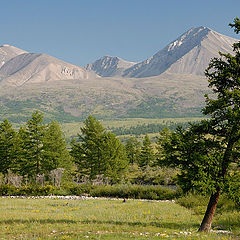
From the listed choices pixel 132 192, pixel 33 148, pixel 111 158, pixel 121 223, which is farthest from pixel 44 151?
pixel 121 223

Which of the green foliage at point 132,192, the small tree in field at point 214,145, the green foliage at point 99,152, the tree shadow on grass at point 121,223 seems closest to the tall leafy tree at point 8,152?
the green foliage at point 99,152

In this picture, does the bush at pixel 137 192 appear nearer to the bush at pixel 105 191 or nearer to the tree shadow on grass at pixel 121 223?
the bush at pixel 105 191

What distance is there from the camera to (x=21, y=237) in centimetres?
1409

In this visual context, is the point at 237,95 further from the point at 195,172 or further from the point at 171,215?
the point at 171,215

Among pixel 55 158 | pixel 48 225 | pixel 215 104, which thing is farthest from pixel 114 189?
pixel 215 104

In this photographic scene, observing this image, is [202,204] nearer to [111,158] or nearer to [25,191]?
[25,191]

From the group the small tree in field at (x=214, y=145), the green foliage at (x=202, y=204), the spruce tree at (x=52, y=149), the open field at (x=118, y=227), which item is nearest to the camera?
the open field at (x=118, y=227)

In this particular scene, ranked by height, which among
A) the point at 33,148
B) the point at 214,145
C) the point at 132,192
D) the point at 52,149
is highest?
the point at 214,145

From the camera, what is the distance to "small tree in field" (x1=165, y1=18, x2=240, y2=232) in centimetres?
1614

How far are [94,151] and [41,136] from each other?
1231cm

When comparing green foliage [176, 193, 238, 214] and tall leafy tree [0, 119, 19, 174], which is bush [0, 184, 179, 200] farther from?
tall leafy tree [0, 119, 19, 174]

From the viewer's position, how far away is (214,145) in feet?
56.5

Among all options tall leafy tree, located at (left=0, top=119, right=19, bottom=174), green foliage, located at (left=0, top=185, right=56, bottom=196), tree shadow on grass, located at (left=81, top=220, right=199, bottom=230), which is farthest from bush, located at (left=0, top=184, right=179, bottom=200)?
tree shadow on grass, located at (left=81, top=220, right=199, bottom=230)

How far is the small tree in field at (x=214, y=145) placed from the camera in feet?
53.0
